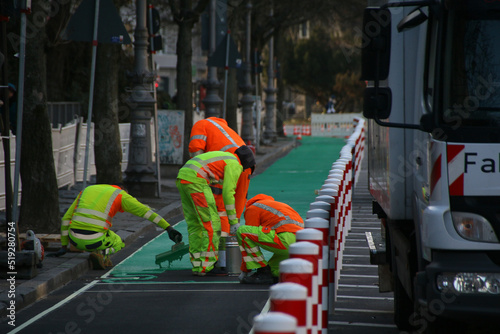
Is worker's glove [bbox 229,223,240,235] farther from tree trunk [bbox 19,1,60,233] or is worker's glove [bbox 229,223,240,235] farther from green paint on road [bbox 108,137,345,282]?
tree trunk [bbox 19,1,60,233]

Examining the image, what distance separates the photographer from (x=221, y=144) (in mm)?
11375

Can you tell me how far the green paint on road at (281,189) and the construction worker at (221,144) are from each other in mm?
763

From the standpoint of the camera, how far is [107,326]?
7930 millimetres

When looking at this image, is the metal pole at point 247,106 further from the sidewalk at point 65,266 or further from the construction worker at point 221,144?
the construction worker at point 221,144

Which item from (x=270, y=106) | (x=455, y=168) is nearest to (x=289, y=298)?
(x=455, y=168)

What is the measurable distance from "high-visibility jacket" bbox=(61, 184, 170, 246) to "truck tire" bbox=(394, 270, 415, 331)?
3.89 m

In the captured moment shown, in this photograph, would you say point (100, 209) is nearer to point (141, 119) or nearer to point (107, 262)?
point (107, 262)

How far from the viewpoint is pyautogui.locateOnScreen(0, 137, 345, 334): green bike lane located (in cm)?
789

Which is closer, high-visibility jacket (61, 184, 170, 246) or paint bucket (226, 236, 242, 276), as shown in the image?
paint bucket (226, 236, 242, 276)

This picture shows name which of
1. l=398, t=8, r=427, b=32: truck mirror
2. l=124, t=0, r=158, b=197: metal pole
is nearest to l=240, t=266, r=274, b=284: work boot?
l=398, t=8, r=427, b=32: truck mirror

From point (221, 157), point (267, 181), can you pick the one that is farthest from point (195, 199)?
point (267, 181)

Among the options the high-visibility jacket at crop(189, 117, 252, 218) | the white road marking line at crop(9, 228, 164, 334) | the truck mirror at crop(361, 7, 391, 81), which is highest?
the truck mirror at crop(361, 7, 391, 81)

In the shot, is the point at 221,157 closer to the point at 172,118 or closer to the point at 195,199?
the point at 195,199

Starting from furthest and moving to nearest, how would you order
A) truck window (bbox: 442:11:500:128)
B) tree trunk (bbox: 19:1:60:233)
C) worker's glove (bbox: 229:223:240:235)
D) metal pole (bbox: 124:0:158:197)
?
metal pole (bbox: 124:0:158:197)
tree trunk (bbox: 19:1:60:233)
worker's glove (bbox: 229:223:240:235)
truck window (bbox: 442:11:500:128)
